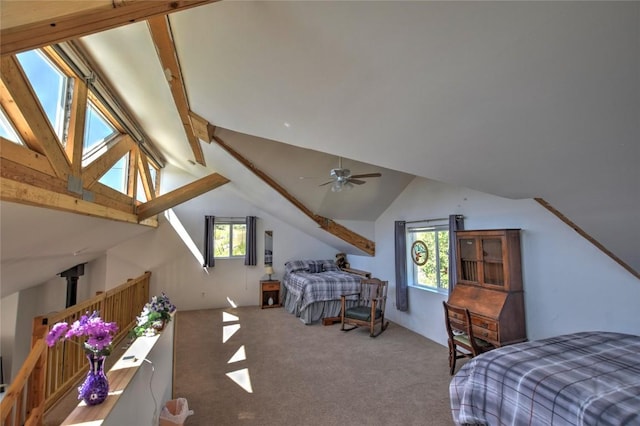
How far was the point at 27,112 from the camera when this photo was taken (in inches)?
73.2

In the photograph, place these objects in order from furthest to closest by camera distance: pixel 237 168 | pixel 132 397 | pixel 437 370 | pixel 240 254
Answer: pixel 240 254 → pixel 237 168 → pixel 437 370 → pixel 132 397

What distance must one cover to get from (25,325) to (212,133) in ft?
14.0

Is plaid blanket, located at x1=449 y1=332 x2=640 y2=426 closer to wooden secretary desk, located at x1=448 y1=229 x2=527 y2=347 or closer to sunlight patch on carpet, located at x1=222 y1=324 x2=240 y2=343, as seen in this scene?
wooden secretary desk, located at x1=448 y1=229 x2=527 y2=347

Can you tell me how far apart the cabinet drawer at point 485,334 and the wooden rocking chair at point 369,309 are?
179 centimetres

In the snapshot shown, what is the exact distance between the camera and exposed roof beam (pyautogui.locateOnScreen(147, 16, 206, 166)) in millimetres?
1778

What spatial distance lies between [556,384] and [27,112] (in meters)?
3.61

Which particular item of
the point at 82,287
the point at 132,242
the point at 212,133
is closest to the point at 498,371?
the point at 212,133

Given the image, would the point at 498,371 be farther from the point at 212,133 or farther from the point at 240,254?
the point at 240,254

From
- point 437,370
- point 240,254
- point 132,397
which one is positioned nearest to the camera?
point 132,397

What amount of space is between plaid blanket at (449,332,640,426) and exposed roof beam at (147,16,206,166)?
2.96 meters

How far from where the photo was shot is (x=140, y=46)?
2.05 metres

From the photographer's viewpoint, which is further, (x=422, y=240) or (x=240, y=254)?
(x=240, y=254)

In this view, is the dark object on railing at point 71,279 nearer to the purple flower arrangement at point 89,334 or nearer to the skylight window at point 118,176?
the skylight window at point 118,176

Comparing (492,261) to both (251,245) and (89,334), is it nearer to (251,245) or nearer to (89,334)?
(89,334)
